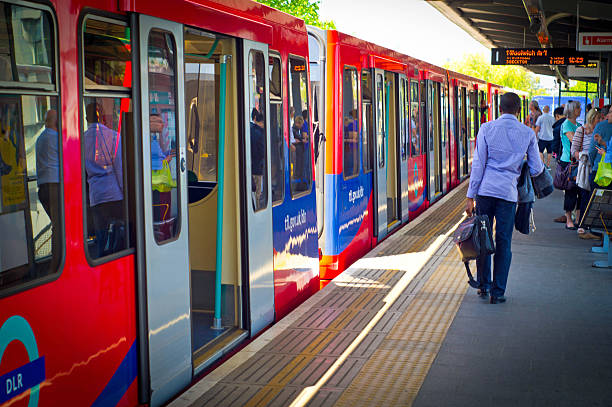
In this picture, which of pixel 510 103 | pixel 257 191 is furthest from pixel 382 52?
pixel 257 191

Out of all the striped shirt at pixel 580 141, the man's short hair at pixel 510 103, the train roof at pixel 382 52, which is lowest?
the striped shirt at pixel 580 141

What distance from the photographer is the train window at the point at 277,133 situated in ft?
21.3

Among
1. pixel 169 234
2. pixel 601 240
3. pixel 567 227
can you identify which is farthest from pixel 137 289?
pixel 567 227

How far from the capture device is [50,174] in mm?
3578

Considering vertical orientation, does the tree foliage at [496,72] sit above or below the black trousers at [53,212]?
above

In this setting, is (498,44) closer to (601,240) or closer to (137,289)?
(601,240)

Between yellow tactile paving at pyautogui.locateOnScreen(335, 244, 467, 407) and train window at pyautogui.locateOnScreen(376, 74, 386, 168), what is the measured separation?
9.78ft

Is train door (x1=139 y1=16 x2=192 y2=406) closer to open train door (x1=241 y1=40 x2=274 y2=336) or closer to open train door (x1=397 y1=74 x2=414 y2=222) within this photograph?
open train door (x1=241 y1=40 x2=274 y2=336)

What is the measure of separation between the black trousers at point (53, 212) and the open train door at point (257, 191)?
228 cm

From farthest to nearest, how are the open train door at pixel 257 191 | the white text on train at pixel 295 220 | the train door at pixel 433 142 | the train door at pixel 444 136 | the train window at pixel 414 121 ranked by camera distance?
the train door at pixel 444 136, the train door at pixel 433 142, the train window at pixel 414 121, the white text on train at pixel 295 220, the open train door at pixel 257 191

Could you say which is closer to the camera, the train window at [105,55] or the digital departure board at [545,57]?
the train window at [105,55]

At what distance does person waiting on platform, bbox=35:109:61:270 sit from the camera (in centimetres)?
353

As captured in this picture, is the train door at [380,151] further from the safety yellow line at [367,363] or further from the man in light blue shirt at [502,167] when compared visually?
the man in light blue shirt at [502,167]

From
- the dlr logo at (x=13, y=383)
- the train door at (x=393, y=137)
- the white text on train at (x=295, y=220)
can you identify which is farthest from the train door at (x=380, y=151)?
the dlr logo at (x=13, y=383)
